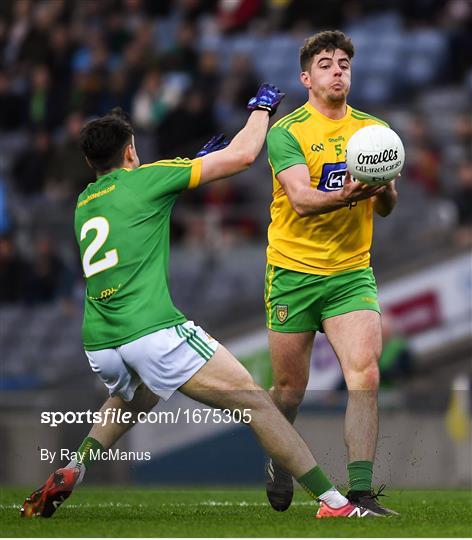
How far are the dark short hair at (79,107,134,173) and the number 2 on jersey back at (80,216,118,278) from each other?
0.32m

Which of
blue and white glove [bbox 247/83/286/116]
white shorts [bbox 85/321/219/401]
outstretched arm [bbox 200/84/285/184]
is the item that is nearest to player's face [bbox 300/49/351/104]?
blue and white glove [bbox 247/83/286/116]

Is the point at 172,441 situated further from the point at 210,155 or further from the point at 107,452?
the point at 210,155

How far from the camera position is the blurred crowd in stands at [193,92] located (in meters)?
17.7

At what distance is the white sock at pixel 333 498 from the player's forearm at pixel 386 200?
1.76m

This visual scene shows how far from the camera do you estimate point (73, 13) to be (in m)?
22.8

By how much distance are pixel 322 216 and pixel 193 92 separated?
985cm

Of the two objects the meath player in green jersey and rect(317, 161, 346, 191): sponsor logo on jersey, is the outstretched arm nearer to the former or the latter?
the meath player in green jersey

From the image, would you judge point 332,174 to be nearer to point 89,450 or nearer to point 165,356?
point 165,356

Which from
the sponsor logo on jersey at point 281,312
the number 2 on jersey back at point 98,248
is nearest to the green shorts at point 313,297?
the sponsor logo on jersey at point 281,312

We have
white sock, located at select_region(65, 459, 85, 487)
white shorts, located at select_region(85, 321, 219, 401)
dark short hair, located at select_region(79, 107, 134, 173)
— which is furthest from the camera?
white sock, located at select_region(65, 459, 85, 487)

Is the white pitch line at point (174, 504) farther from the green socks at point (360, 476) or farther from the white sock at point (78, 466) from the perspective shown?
the green socks at point (360, 476)

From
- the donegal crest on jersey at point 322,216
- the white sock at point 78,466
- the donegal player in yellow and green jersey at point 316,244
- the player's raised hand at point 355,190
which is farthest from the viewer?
the donegal crest on jersey at point 322,216

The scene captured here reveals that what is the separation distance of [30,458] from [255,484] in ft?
10.0

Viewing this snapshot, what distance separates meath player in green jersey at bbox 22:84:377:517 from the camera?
796 centimetres
